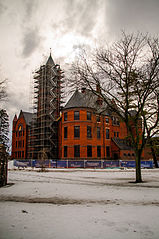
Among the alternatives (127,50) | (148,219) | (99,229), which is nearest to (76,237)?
(99,229)

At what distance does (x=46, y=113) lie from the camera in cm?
4700

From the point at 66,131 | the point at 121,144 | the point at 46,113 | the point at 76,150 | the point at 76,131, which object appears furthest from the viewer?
the point at 46,113

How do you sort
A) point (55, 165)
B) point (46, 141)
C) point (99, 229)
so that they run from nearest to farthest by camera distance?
point (99, 229) → point (55, 165) → point (46, 141)

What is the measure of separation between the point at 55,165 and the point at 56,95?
65.2 feet

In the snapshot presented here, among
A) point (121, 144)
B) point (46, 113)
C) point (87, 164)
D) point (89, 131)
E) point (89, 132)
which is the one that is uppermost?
point (46, 113)

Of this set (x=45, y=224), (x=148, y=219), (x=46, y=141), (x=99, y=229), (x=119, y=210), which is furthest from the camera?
(x=46, y=141)

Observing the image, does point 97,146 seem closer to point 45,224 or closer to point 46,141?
point 46,141

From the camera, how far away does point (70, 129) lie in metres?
41.7

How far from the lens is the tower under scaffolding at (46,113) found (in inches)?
1790

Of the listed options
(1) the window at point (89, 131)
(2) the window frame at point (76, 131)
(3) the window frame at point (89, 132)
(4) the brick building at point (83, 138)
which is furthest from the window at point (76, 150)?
(1) the window at point (89, 131)

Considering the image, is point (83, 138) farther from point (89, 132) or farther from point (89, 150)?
point (89, 150)

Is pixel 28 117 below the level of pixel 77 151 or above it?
above

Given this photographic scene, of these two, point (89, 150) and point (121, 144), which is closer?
point (89, 150)

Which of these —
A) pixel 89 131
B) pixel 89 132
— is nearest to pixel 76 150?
pixel 89 132
